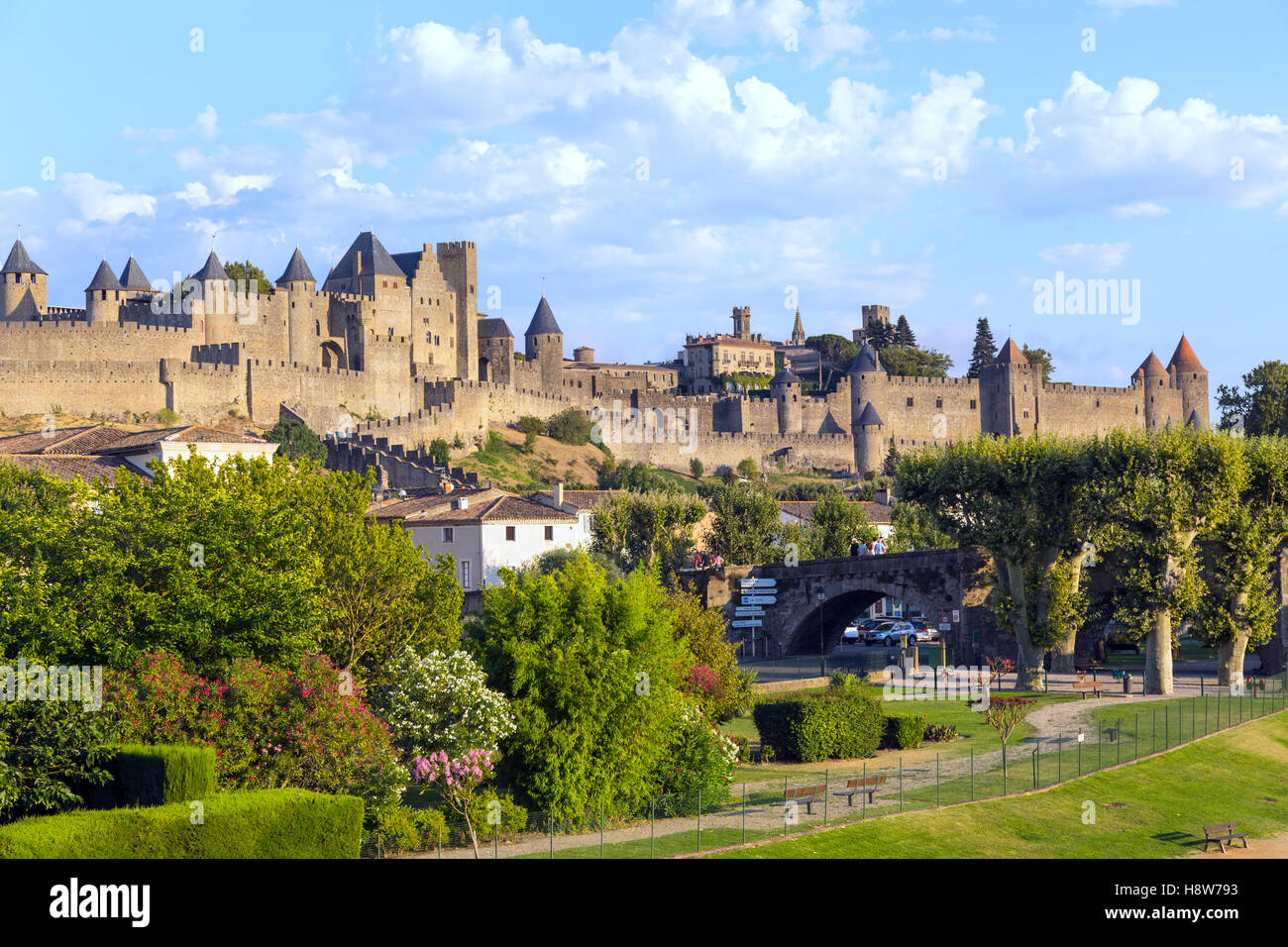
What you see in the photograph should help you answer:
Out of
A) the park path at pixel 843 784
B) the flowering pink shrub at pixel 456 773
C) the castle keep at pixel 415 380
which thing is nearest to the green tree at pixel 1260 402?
the castle keep at pixel 415 380

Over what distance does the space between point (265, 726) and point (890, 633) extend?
42304 mm

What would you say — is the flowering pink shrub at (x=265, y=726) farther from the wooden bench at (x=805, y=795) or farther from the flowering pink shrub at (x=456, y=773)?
the wooden bench at (x=805, y=795)

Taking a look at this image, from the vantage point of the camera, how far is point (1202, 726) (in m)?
37.5

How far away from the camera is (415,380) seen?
108188 mm

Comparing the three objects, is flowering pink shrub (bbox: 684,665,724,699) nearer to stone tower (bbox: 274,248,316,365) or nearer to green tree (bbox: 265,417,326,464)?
green tree (bbox: 265,417,326,464)

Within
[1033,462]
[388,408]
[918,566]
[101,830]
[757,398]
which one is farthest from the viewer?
[757,398]

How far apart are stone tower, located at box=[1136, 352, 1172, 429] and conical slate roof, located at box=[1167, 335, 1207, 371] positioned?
5.92 feet

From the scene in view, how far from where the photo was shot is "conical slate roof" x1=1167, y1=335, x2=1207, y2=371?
13950 centimetres

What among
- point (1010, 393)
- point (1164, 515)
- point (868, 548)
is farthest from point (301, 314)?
point (1164, 515)

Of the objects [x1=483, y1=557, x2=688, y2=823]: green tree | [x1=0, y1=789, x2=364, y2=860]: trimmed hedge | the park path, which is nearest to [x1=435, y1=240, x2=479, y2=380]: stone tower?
the park path

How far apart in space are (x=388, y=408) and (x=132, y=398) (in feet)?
62.0

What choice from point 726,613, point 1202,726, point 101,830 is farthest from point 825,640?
point 101,830

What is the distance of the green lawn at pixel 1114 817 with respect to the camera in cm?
2783

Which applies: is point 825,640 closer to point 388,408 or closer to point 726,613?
point 726,613
